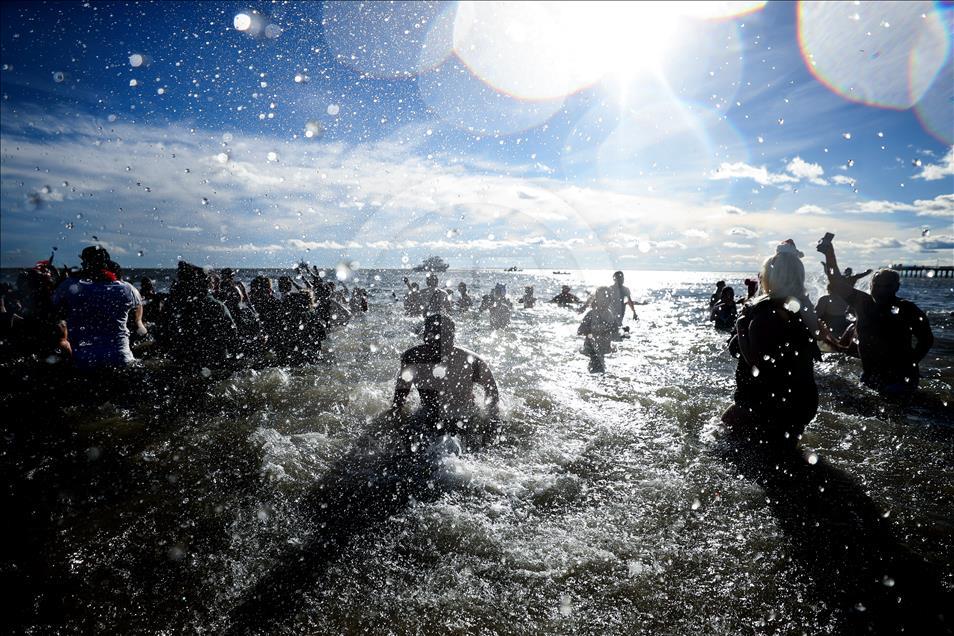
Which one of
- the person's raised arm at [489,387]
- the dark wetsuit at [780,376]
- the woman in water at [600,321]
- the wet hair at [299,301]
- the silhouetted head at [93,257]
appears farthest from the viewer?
the woman in water at [600,321]

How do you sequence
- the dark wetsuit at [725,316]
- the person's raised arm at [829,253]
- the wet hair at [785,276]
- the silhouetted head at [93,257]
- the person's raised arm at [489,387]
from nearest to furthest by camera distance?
the wet hair at [785,276] < the silhouetted head at [93,257] < the person's raised arm at [489,387] < the person's raised arm at [829,253] < the dark wetsuit at [725,316]

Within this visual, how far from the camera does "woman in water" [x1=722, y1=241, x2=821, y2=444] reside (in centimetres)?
427

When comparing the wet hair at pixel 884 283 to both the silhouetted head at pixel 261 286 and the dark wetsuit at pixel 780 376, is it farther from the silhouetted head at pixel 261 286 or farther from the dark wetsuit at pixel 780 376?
the silhouetted head at pixel 261 286

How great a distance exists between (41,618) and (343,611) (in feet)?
6.46

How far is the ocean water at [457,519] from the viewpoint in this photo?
9.10 ft

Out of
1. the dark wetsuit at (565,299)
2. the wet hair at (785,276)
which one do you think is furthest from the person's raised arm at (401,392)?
the dark wetsuit at (565,299)

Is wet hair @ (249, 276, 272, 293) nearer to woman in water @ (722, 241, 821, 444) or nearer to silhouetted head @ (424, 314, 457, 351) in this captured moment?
silhouetted head @ (424, 314, 457, 351)

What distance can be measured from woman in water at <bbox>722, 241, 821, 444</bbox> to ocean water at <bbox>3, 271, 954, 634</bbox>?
1.95 feet

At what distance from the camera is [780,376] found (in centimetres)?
→ 443

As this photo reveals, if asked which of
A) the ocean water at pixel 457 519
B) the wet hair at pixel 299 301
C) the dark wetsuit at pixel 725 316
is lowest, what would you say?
the ocean water at pixel 457 519

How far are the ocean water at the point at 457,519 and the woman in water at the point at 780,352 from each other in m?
0.59

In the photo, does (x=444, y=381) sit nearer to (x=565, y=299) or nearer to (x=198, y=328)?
(x=198, y=328)

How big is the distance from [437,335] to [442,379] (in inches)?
26.6

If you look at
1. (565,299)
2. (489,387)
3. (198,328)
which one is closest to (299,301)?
(198,328)
